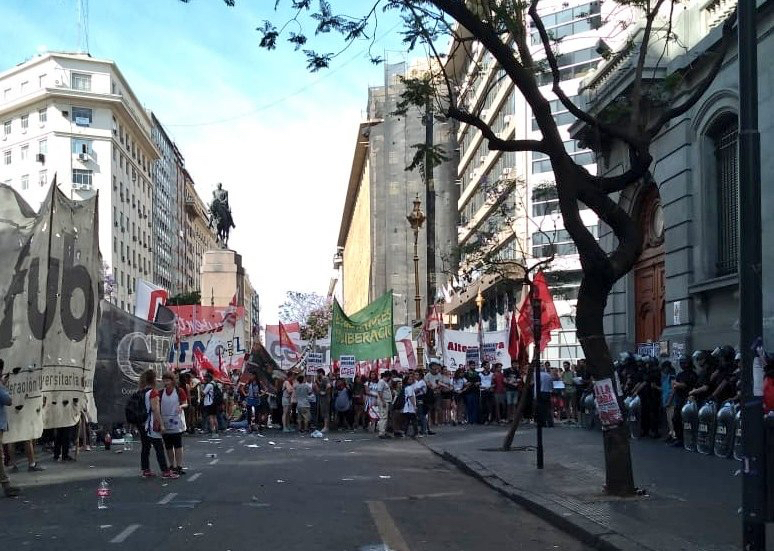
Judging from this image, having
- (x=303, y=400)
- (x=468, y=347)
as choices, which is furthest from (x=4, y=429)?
(x=468, y=347)

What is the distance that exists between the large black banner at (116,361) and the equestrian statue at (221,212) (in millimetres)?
52243

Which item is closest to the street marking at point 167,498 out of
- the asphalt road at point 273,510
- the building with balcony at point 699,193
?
the asphalt road at point 273,510

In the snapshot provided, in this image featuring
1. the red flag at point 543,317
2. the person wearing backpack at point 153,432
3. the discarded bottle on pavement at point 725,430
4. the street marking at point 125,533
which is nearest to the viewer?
the street marking at point 125,533

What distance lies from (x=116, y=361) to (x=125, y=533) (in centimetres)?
1284

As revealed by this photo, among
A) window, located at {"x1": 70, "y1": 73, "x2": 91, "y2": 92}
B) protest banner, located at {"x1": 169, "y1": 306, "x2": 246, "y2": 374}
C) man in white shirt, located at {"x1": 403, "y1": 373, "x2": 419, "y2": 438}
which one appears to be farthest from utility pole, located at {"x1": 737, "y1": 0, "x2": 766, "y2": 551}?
window, located at {"x1": 70, "y1": 73, "x2": 91, "y2": 92}

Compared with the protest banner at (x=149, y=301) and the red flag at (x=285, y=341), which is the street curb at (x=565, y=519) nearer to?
the protest banner at (x=149, y=301)

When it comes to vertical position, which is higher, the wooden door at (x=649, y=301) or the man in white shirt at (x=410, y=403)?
the wooden door at (x=649, y=301)

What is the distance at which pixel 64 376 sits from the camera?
14469 millimetres

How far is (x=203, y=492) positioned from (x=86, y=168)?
7106 centimetres

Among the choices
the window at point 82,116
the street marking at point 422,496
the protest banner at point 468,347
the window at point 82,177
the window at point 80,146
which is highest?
the window at point 82,116

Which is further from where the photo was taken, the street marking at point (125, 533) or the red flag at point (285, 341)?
the red flag at point (285, 341)

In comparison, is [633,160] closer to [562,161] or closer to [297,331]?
[562,161]

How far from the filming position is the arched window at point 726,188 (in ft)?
62.9

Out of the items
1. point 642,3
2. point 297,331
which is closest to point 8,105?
point 297,331
